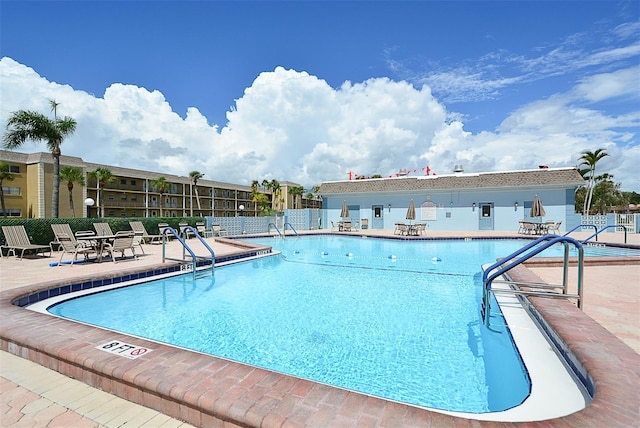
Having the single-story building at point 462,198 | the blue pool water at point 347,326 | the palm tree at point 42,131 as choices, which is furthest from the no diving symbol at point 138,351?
the single-story building at point 462,198

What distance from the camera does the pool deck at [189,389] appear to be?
185cm

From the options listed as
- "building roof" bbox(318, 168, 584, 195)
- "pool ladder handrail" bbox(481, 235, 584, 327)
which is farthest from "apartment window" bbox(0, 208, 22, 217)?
"pool ladder handrail" bbox(481, 235, 584, 327)

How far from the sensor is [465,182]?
22.9 metres

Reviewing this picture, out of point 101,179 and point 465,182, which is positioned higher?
point 101,179

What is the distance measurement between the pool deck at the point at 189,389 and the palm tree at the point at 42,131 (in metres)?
17.8

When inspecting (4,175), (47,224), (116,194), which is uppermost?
(4,175)

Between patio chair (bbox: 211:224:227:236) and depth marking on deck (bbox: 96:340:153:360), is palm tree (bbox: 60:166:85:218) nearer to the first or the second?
patio chair (bbox: 211:224:227:236)

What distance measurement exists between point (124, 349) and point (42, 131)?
21389 mm

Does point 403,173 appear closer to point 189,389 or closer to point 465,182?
point 465,182

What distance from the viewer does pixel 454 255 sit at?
12461 millimetres

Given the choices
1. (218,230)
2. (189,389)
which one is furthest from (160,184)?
(189,389)

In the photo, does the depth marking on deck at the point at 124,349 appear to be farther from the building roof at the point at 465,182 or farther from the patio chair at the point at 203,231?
the building roof at the point at 465,182

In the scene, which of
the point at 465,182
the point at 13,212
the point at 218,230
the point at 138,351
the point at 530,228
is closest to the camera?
the point at 138,351

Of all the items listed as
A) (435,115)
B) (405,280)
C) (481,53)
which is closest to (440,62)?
(481,53)
